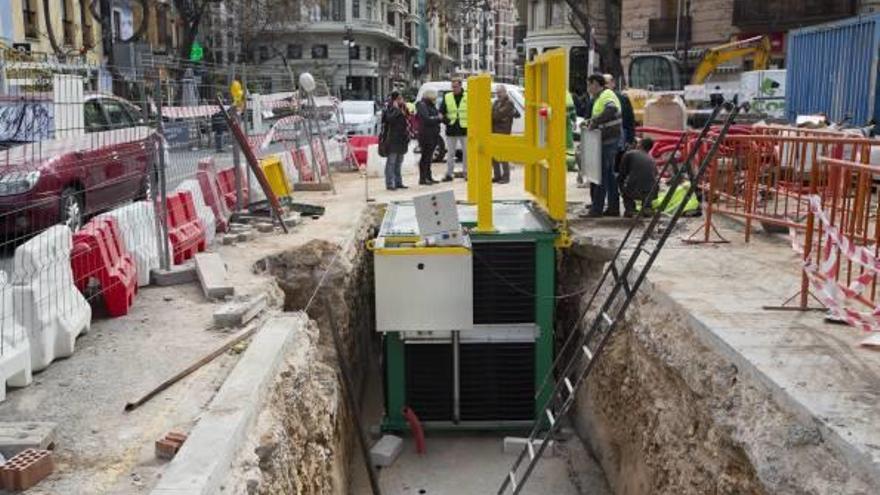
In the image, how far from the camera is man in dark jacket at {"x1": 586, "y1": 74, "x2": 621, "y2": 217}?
913 centimetres

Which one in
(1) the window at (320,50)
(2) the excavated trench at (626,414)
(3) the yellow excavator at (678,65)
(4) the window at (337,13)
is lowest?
(2) the excavated trench at (626,414)

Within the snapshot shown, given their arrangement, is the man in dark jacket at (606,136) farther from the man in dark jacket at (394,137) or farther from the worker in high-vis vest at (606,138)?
the man in dark jacket at (394,137)

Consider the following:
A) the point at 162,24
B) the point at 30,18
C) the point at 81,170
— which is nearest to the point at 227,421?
the point at 81,170

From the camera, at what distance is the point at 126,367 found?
16.0ft

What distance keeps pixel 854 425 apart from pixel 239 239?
629 centimetres

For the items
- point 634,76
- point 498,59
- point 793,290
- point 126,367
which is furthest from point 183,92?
point 498,59

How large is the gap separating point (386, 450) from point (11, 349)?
374 centimetres

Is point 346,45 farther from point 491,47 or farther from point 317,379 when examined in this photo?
point 491,47

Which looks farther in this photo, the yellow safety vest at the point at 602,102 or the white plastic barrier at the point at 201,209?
the yellow safety vest at the point at 602,102

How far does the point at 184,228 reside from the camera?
7.73 m

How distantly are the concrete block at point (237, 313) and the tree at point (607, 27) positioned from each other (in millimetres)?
28734

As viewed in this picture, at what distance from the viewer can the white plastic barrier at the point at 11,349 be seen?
14.3ft

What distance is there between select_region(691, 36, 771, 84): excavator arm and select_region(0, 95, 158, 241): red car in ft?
62.9

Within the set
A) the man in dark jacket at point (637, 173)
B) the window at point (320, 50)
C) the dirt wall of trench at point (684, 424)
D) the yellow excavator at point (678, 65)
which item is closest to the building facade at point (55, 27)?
the yellow excavator at point (678, 65)
